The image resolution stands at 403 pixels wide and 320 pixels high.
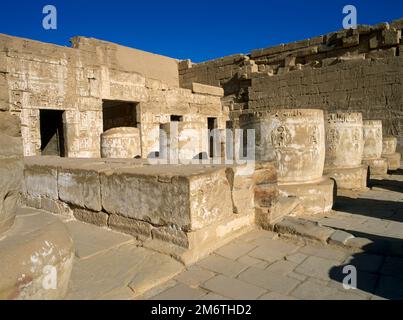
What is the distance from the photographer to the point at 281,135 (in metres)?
4.91

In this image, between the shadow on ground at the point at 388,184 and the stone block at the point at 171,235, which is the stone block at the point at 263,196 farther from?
the shadow on ground at the point at 388,184

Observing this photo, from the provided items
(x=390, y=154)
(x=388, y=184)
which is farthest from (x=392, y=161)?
(x=388, y=184)

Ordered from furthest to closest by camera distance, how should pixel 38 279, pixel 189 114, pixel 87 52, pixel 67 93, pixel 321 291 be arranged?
1. pixel 189 114
2. pixel 87 52
3. pixel 67 93
4. pixel 321 291
5. pixel 38 279

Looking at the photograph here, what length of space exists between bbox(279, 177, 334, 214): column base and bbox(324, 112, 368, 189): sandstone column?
1.63 meters

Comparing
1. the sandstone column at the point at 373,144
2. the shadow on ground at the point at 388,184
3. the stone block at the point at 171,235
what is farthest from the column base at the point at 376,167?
the stone block at the point at 171,235

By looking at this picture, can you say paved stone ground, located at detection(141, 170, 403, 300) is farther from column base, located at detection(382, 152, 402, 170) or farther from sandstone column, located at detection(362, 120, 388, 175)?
column base, located at detection(382, 152, 402, 170)

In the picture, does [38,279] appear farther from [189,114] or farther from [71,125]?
[189,114]

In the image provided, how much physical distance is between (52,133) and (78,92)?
190cm

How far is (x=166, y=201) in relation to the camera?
9.31 ft

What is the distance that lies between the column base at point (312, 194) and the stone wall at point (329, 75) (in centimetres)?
880

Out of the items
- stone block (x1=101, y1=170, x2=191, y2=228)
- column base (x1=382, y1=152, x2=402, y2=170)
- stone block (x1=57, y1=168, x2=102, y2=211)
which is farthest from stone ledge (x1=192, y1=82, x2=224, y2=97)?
stone block (x1=101, y1=170, x2=191, y2=228)

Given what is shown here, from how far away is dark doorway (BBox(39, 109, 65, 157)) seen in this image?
10366 millimetres

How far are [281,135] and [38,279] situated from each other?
13.3ft
